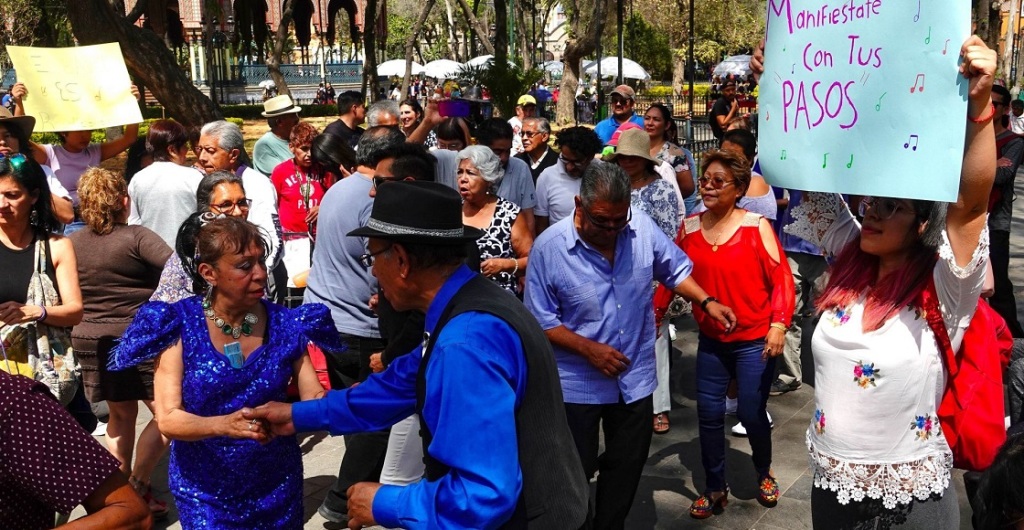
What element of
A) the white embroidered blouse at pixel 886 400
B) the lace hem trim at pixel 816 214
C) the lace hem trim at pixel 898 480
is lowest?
the lace hem trim at pixel 898 480

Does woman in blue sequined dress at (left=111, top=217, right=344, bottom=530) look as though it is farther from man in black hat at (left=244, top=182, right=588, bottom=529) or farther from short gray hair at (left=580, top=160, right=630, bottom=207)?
short gray hair at (left=580, top=160, right=630, bottom=207)

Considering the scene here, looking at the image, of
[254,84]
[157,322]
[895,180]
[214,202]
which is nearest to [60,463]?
[157,322]

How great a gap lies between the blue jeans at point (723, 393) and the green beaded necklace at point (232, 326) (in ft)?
7.70

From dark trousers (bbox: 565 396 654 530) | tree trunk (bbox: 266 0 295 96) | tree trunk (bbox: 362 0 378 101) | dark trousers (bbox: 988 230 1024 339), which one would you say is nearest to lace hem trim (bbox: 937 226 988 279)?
dark trousers (bbox: 565 396 654 530)

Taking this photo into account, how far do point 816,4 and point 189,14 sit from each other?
56.2m

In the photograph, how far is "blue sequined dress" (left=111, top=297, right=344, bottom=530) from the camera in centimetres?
329

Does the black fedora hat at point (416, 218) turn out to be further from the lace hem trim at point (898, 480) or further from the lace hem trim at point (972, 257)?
the lace hem trim at point (898, 480)

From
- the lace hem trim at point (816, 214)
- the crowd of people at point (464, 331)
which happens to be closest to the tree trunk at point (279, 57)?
the crowd of people at point (464, 331)

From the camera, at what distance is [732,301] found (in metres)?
4.74

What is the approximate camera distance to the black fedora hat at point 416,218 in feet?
8.10

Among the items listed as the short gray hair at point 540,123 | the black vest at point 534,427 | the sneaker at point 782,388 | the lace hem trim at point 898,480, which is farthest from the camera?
the short gray hair at point 540,123

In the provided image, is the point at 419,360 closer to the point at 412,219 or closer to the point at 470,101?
the point at 412,219

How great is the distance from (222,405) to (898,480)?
227 centimetres

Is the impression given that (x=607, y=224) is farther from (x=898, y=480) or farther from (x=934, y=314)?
(x=898, y=480)
